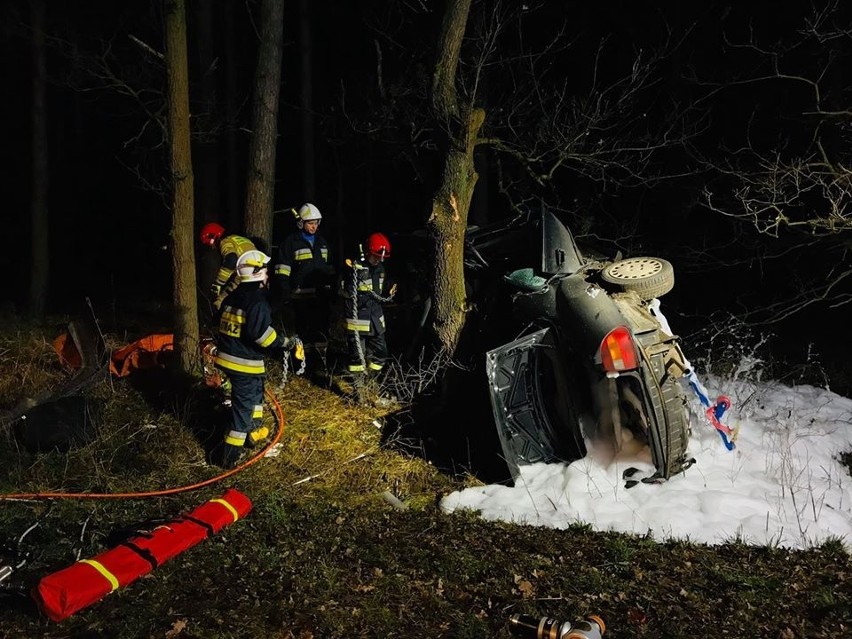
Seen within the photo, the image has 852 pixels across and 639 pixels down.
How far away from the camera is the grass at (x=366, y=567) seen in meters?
3.04

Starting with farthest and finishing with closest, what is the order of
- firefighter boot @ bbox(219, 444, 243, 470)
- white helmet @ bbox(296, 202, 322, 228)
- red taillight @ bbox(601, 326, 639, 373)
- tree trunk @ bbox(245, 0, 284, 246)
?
tree trunk @ bbox(245, 0, 284, 246), white helmet @ bbox(296, 202, 322, 228), firefighter boot @ bbox(219, 444, 243, 470), red taillight @ bbox(601, 326, 639, 373)

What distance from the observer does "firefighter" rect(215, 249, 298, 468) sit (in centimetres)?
521

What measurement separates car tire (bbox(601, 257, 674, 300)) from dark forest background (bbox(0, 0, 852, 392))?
1.90 m

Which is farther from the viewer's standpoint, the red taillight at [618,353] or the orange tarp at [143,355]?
the orange tarp at [143,355]

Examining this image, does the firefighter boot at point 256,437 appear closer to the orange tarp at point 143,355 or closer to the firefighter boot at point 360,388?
the firefighter boot at point 360,388

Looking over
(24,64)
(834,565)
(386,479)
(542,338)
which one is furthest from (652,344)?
(24,64)

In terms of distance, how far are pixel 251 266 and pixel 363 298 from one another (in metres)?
1.44

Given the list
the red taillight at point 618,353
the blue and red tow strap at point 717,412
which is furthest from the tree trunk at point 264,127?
the blue and red tow strap at point 717,412

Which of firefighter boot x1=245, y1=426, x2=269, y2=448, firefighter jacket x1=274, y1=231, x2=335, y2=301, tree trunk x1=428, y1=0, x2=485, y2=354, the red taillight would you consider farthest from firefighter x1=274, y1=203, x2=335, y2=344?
the red taillight

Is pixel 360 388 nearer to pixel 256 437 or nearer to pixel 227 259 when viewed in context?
pixel 256 437

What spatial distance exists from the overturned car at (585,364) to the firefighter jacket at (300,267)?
2.66 meters

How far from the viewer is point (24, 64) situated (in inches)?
725

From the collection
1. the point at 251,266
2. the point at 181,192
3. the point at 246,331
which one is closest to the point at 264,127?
the point at 181,192

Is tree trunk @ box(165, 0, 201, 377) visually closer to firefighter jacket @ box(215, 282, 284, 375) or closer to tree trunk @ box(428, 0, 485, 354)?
firefighter jacket @ box(215, 282, 284, 375)
